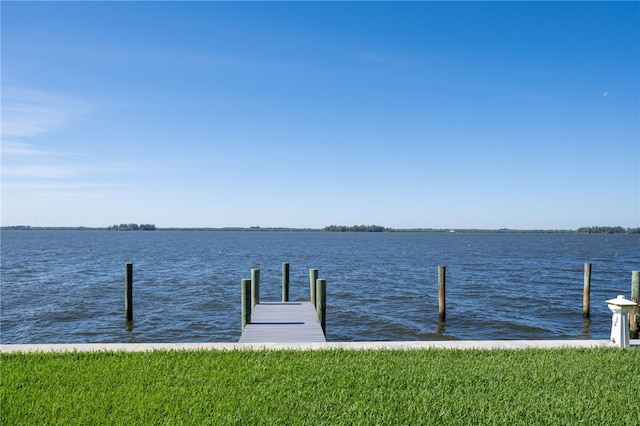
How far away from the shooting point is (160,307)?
22.1 m

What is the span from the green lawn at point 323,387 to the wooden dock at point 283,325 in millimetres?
3367

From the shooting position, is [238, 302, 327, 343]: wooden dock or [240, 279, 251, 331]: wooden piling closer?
[238, 302, 327, 343]: wooden dock

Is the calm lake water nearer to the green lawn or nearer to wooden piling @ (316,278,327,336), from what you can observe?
wooden piling @ (316,278,327,336)

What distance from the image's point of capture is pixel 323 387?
638cm

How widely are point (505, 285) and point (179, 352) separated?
26.4 metres

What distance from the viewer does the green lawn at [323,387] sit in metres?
5.53

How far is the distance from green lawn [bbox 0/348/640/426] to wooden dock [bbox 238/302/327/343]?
3.37 m

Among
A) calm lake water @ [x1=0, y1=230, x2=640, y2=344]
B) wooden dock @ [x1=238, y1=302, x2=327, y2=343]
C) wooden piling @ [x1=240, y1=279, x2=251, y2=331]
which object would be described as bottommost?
calm lake water @ [x1=0, y1=230, x2=640, y2=344]

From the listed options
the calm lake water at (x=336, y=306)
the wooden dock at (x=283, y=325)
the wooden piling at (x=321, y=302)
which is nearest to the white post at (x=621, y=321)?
the wooden dock at (x=283, y=325)

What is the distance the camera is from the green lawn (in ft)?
18.1

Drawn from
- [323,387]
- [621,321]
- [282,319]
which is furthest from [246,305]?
[621,321]

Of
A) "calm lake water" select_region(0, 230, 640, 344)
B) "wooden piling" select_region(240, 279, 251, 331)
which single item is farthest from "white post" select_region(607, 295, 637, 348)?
"wooden piling" select_region(240, 279, 251, 331)

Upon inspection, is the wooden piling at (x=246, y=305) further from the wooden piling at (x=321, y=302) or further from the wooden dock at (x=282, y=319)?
the wooden piling at (x=321, y=302)

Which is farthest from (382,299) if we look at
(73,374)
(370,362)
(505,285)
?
(73,374)
